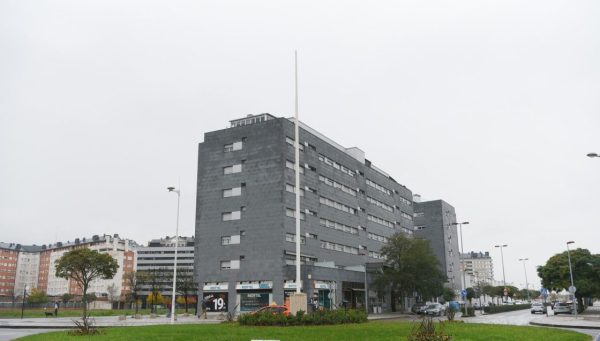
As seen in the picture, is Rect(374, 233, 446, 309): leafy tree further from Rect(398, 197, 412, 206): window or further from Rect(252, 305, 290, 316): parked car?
Rect(252, 305, 290, 316): parked car

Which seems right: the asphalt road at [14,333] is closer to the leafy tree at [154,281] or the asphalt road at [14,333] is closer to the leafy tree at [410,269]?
the leafy tree at [410,269]

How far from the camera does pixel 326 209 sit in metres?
71.3

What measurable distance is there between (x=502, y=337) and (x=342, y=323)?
33.6 ft

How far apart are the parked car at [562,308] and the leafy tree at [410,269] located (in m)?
15.1

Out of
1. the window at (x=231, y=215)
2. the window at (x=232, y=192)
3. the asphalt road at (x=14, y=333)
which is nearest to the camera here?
the asphalt road at (x=14, y=333)

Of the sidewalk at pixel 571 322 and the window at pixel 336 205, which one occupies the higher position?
the window at pixel 336 205

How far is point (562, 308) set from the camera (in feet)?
199

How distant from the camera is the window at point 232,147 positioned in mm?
65562

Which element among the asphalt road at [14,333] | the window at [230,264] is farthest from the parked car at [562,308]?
the asphalt road at [14,333]

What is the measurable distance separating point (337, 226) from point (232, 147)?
19086 millimetres

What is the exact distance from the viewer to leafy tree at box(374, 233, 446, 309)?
6812 cm

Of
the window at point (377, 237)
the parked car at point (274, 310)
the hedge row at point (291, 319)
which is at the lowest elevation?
the hedge row at point (291, 319)

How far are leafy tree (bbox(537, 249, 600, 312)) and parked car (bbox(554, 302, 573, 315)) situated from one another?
4.21 ft

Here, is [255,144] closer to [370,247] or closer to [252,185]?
[252,185]
